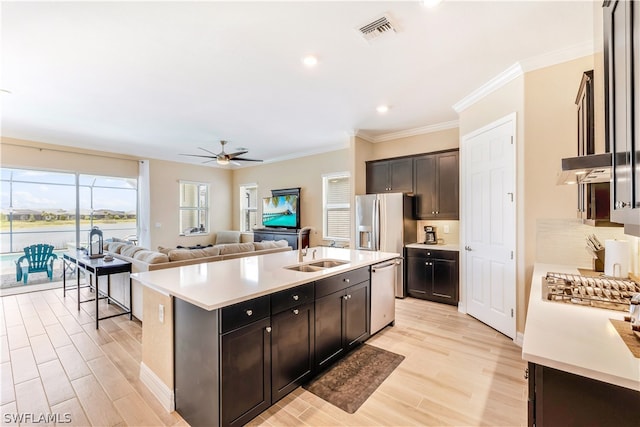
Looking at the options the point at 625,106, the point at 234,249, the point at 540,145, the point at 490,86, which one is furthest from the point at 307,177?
the point at 625,106

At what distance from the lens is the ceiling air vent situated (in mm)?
2164

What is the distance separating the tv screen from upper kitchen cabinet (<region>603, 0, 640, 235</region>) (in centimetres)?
588

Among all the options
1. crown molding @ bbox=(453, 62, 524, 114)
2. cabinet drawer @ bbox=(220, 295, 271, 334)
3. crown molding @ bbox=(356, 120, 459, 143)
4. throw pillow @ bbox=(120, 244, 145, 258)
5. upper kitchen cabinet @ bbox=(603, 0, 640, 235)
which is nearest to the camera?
upper kitchen cabinet @ bbox=(603, 0, 640, 235)

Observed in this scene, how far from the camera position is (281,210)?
7.08m

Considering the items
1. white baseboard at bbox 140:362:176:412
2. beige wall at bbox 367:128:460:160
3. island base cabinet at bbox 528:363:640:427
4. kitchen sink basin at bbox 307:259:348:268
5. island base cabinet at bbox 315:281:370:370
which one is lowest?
white baseboard at bbox 140:362:176:412

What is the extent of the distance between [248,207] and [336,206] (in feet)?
11.1

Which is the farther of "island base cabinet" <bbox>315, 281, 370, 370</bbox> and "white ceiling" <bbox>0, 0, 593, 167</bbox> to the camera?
"island base cabinet" <bbox>315, 281, 370, 370</bbox>

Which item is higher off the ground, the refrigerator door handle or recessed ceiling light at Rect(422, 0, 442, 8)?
recessed ceiling light at Rect(422, 0, 442, 8)

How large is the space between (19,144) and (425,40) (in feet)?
23.5

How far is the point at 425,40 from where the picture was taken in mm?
2428

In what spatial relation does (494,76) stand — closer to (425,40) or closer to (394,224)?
(425,40)

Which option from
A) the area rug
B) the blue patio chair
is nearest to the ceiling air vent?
the area rug

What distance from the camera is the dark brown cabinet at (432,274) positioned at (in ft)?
13.7

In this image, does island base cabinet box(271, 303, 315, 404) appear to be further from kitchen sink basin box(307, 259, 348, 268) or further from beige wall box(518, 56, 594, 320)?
beige wall box(518, 56, 594, 320)
